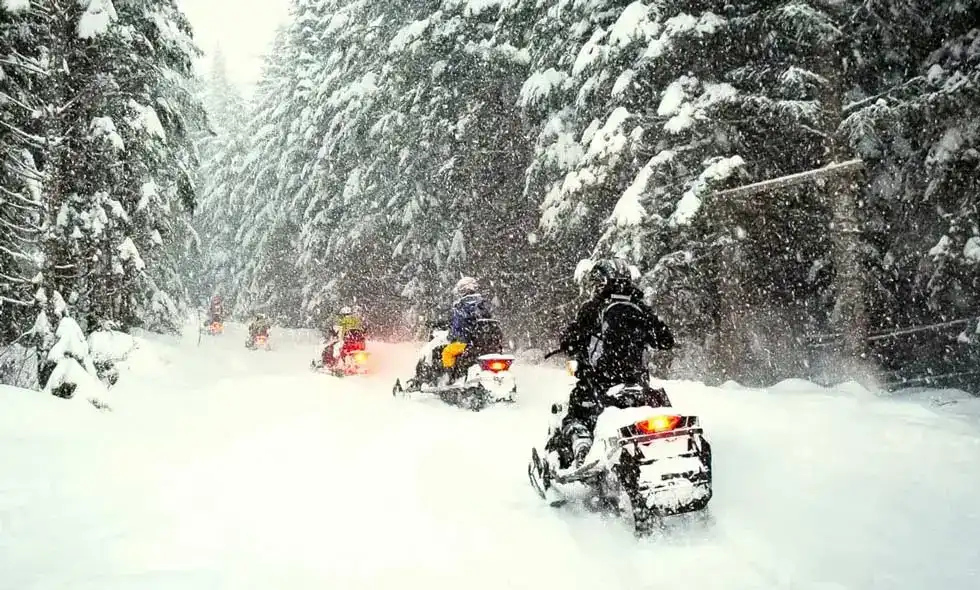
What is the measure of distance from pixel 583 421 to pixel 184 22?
1410 centimetres

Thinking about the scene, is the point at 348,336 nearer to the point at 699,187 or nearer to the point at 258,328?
the point at 699,187

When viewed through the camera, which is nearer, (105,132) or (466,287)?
(466,287)

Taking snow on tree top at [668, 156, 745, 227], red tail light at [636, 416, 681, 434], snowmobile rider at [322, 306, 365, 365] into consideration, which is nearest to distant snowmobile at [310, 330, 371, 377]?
snowmobile rider at [322, 306, 365, 365]

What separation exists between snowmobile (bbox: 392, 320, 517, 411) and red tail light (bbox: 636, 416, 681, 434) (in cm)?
611

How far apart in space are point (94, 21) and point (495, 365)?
8055 millimetres

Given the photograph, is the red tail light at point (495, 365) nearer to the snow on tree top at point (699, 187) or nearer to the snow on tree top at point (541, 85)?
the snow on tree top at point (699, 187)

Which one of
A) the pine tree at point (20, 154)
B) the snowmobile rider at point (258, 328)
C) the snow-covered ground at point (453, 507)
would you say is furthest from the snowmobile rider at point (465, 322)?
the snowmobile rider at point (258, 328)

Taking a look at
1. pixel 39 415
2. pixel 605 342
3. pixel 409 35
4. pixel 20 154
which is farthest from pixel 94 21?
pixel 409 35

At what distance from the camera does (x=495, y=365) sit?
36.2 feet

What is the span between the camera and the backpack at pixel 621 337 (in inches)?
222

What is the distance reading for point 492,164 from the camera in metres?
20.9

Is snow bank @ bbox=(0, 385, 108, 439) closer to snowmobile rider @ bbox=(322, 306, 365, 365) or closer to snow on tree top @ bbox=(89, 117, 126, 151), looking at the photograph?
snow on tree top @ bbox=(89, 117, 126, 151)

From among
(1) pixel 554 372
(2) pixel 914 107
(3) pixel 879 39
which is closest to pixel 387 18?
(1) pixel 554 372

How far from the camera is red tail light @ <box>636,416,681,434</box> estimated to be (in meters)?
4.79
